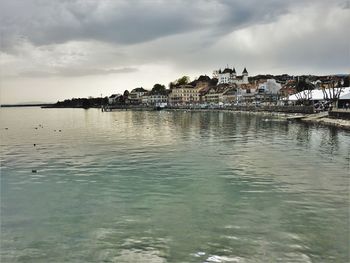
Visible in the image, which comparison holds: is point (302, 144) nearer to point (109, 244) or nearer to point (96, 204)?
point (96, 204)

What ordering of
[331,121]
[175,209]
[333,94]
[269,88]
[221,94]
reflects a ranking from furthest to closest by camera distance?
[221,94]
[269,88]
[333,94]
[331,121]
[175,209]

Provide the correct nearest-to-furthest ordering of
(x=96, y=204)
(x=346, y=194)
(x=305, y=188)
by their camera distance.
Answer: (x=96, y=204)
(x=346, y=194)
(x=305, y=188)

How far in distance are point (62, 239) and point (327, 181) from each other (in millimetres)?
12435

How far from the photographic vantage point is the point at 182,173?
19.4 m

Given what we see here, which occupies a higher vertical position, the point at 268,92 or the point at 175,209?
the point at 268,92

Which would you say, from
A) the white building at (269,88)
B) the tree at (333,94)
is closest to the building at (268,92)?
the white building at (269,88)

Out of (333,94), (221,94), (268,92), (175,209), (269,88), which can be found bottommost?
(175,209)

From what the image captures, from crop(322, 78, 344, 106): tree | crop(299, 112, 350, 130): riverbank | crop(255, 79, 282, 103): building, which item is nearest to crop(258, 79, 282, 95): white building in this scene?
crop(255, 79, 282, 103): building

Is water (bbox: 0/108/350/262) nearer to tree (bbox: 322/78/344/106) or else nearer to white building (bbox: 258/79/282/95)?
tree (bbox: 322/78/344/106)

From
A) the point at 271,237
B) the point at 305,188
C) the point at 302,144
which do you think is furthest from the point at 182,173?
the point at 302,144

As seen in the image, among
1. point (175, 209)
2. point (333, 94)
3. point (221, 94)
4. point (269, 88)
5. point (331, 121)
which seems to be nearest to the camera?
point (175, 209)

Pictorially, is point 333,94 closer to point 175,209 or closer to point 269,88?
point 175,209

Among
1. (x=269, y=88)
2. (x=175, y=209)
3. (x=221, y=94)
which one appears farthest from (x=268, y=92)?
(x=175, y=209)

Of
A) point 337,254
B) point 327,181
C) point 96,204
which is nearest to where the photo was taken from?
point 337,254
